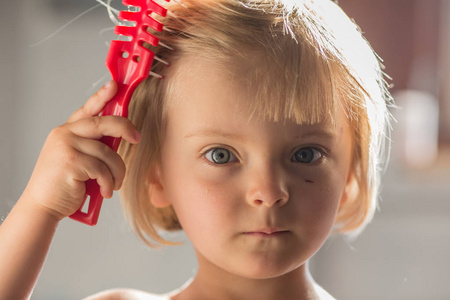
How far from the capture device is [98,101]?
1.71ft

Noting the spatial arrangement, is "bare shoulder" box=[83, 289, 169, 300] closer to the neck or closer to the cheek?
the neck

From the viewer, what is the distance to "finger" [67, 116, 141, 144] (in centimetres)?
50

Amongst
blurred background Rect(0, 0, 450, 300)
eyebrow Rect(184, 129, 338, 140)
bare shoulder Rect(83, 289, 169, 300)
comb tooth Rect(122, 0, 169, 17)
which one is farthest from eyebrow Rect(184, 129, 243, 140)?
blurred background Rect(0, 0, 450, 300)

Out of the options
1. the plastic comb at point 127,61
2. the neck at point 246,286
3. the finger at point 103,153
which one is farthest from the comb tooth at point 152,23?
the neck at point 246,286

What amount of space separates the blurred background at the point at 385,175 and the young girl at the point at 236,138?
0.72 metres

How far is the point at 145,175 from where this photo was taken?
24.4 inches

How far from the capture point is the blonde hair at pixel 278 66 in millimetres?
521

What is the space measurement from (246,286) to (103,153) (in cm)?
20

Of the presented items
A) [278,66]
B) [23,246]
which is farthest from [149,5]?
[23,246]

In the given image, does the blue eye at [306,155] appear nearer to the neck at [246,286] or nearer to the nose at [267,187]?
the nose at [267,187]

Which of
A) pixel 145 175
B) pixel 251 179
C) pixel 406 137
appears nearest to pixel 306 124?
pixel 251 179

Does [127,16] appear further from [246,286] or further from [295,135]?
[246,286]

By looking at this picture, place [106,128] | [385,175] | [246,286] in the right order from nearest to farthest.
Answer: [106,128], [246,286], [385,175]

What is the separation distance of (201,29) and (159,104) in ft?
0.26
